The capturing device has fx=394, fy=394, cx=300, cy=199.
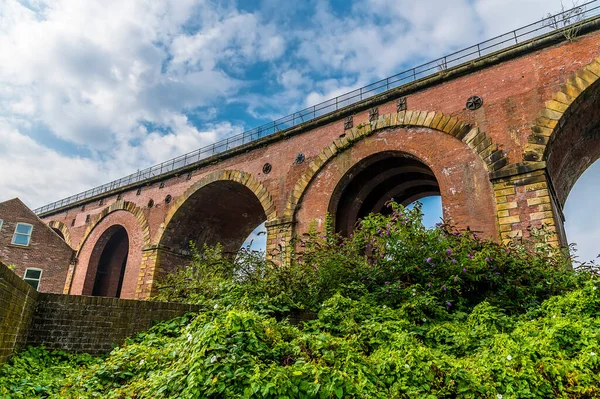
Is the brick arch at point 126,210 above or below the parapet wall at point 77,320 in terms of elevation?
above

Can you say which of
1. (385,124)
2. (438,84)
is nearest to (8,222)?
(385,124)

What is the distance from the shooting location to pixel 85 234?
2416 centimetres

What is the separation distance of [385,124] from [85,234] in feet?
65.5

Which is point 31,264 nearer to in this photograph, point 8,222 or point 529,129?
point 8,222

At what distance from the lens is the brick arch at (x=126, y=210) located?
66.3 ft

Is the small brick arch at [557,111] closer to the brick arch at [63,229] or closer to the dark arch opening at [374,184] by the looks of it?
the dark arch opening at [374,184]

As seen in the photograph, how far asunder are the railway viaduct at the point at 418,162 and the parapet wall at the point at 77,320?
7.95 metres

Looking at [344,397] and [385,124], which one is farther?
[385,124]

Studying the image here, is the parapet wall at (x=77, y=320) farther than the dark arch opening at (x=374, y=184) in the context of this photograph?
No

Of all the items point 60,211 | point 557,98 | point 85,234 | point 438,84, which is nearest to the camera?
point 557,98

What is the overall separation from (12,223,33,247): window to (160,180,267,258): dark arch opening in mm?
6992

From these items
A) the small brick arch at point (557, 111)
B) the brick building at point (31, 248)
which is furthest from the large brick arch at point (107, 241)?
the small brick arch at point (557, 111)

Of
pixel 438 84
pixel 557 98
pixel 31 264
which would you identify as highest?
pixel 438 84

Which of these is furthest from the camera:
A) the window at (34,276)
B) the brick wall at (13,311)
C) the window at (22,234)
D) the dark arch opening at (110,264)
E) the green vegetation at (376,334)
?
the dark arch opening at (110,264)
